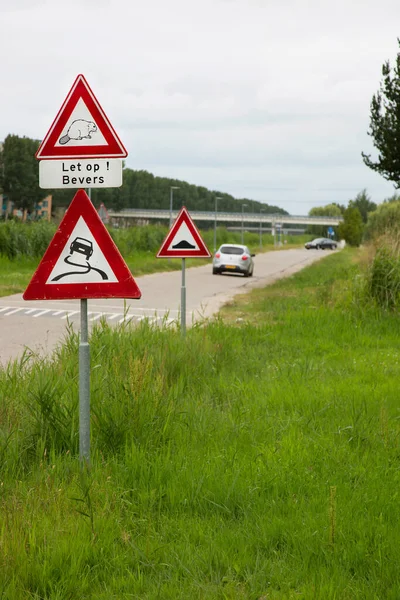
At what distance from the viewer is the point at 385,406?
6660 mm

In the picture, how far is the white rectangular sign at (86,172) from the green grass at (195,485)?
1.36 m

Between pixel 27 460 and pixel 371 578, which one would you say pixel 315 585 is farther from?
pixel 27 460

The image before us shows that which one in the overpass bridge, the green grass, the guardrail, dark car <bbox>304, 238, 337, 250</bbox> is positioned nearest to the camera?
the green grass

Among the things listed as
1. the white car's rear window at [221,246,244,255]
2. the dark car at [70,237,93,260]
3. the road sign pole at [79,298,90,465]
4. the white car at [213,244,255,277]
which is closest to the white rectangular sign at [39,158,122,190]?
the dark car at [70,237,93,260]

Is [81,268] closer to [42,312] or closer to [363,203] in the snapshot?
[42,312]

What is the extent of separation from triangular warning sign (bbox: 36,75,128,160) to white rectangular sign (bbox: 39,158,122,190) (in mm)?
34

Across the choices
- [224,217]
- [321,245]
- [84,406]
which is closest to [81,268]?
[84,406]

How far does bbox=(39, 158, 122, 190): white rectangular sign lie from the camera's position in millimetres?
4613

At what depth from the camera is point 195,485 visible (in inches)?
175

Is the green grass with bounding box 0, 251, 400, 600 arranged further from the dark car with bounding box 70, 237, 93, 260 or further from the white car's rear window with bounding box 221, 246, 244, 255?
the white car's rear window with bounding box 221, 246, 244, 255

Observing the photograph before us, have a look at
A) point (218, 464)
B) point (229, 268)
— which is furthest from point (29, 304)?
point (229, 268)

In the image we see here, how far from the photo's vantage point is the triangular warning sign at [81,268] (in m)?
4.61

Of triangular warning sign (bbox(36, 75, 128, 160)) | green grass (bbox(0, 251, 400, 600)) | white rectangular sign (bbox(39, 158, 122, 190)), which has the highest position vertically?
triangular warning sign (bbox(36, 75, 128, 160))

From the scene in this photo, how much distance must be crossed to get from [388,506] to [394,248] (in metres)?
10.4
